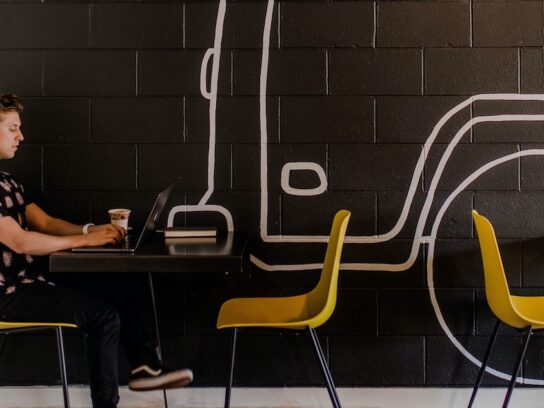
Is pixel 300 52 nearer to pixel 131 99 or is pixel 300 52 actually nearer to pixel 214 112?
pixel 214 112

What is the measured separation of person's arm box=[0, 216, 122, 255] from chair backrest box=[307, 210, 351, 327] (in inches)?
31.4

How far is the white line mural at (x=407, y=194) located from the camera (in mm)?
2574

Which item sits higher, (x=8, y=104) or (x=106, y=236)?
(x=8, y=104)

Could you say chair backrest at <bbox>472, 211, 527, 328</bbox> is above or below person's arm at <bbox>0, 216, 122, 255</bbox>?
below

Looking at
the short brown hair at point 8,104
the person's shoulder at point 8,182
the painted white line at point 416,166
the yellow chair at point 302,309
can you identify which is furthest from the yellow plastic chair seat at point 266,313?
the short brown hair at point 8,104

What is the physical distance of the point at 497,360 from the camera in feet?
8.53

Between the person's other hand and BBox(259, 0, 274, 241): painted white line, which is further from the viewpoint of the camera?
BBox(259, 0, 274, 241): painted white line


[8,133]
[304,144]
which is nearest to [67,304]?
[8,133]

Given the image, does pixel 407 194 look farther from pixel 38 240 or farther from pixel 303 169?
pixel 38 240

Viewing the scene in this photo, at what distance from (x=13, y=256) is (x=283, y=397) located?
1.29 m

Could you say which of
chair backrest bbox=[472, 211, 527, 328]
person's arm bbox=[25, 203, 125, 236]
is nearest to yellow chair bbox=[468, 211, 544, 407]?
chair backrest bbox=[472, 211, 527, 328]

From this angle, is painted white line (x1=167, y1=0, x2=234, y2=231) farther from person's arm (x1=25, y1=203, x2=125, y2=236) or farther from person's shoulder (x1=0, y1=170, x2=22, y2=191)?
person's shoulder (x1=0, y1=170, x2=22, y2=191)

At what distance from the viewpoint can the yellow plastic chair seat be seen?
2132mm

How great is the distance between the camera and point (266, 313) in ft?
7.52
